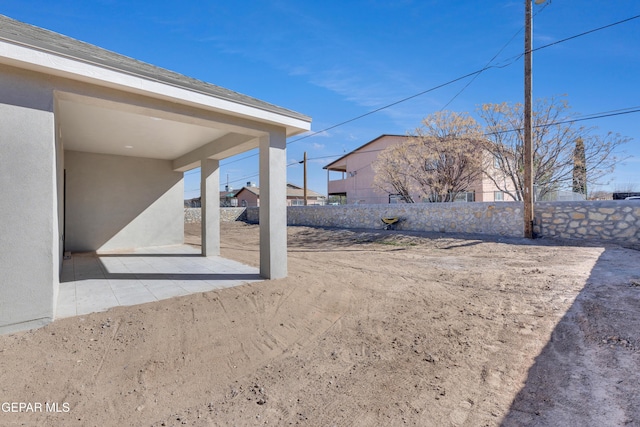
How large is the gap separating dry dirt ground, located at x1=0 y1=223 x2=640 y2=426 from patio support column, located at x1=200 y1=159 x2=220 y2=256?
3482 millimetres

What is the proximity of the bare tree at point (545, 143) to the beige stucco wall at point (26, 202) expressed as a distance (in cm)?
1473

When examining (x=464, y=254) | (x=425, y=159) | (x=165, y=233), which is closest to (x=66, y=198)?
(x=165, y=233)

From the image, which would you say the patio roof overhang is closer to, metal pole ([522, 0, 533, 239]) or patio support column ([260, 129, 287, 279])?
patio support column ([260, 129, 287, 279])

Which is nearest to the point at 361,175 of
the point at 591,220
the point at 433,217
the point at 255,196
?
the point at 433,217

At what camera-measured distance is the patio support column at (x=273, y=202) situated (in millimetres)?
5078

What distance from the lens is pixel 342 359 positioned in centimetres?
279

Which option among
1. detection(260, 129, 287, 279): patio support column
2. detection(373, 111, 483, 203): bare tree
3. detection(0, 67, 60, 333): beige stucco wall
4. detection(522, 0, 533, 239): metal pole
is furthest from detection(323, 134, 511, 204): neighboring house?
detection(0, 67, 60, 333): beige stucco wall

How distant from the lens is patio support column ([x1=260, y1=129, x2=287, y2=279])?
16.7ft

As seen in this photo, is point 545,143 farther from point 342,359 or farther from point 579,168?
point 342,359

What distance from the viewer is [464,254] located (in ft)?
27.4

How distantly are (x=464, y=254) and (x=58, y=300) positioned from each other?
8.71 meters

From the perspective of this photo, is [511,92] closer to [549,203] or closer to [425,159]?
[425,159]

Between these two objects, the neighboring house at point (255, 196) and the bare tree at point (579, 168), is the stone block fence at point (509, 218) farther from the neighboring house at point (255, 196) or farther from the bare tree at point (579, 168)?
the neighboring house at point (255, 196)

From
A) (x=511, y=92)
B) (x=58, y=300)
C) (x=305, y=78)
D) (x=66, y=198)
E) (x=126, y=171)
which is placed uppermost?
(x=305, y=78)
